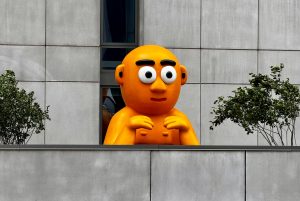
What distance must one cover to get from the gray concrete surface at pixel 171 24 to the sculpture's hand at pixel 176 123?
27.3 feet

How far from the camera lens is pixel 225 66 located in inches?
880

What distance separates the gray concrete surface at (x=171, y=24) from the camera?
22203 millimetres

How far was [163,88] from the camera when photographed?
46.3 feet

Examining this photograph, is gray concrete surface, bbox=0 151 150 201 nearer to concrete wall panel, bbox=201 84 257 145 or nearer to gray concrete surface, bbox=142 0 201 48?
concrete wall panel, bbox=201 84 257 145

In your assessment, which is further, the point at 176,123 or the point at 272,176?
the point at 176,123

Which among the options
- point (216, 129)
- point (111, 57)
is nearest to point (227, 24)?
point (216, 129)

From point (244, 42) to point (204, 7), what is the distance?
1473mm

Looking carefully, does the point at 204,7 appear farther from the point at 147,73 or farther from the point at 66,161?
the point at 66,161

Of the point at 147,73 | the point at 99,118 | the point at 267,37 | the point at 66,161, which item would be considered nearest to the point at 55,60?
the point at 99,118

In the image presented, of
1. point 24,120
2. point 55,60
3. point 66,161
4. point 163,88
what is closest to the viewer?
point 66,161

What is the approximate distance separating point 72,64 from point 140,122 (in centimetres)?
885

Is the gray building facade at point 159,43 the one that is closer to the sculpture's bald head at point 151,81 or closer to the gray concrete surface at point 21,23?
the gray concrete surface at point 21,23

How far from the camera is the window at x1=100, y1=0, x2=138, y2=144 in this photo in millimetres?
22734

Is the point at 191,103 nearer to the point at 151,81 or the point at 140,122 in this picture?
the point at 151,81
